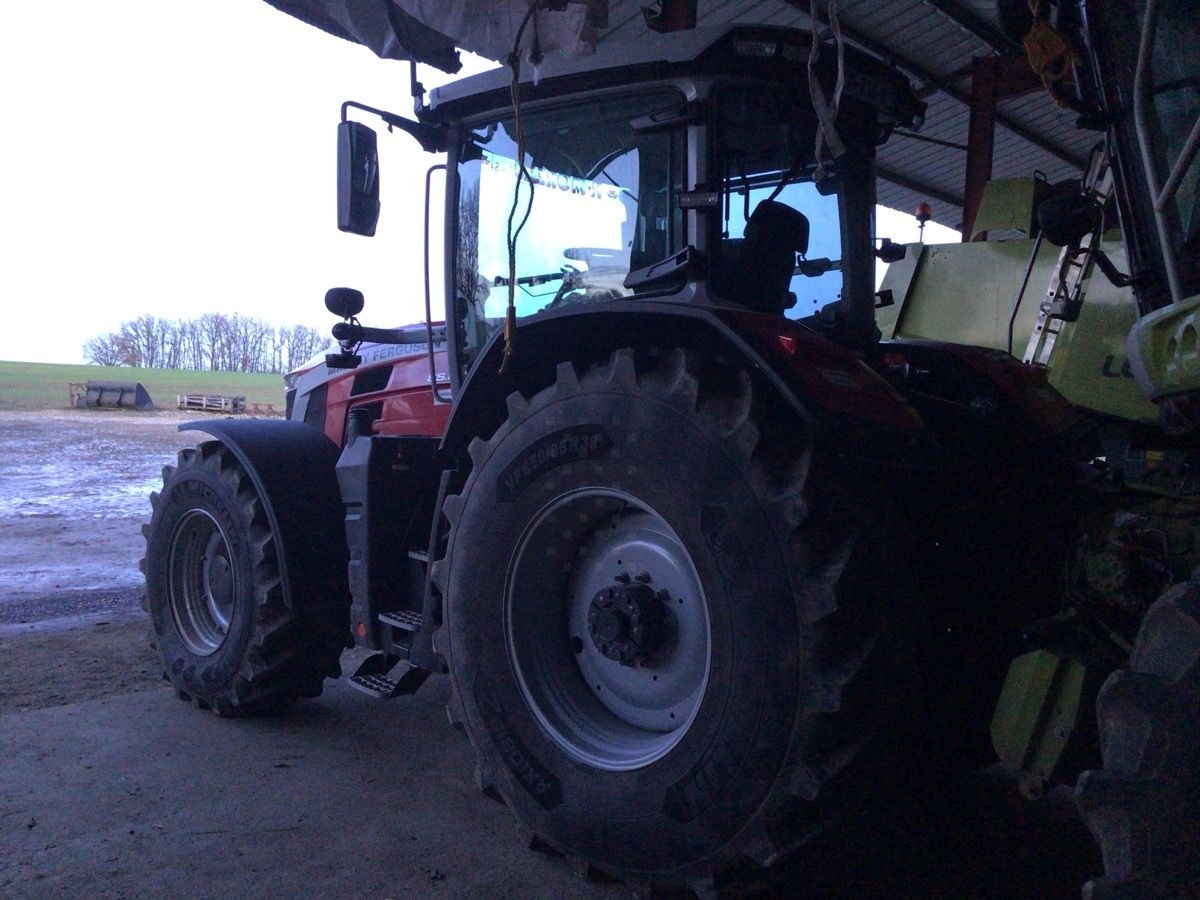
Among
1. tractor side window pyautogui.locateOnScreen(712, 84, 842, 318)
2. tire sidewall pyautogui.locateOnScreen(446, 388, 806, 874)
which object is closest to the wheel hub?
tire sidewall pyautogui.locateOnScreen(446, 388, 806, 874)

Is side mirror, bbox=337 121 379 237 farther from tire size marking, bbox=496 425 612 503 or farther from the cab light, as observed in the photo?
the cab light

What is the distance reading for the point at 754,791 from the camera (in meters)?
2.27

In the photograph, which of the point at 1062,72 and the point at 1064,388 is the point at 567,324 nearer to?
the point at 1062,72

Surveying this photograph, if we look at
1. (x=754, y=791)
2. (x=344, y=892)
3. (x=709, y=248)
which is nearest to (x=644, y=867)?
(x=754, y=791)

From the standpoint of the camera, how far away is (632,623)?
266 cm

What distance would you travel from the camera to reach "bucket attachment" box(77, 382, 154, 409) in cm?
3381

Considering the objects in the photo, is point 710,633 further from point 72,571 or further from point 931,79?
point 931,79

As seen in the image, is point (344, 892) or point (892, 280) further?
point (892, 280)

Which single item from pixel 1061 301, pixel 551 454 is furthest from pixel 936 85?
pixel 551 454

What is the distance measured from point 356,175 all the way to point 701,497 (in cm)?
204

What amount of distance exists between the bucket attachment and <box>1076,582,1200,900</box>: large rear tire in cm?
3611

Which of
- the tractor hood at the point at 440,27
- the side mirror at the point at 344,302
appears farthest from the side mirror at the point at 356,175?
the side mirror at the point at 344,302

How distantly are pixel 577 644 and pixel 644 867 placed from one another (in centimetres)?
68

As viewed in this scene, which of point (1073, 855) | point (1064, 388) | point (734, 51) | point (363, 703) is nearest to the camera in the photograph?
point (734, 51)
